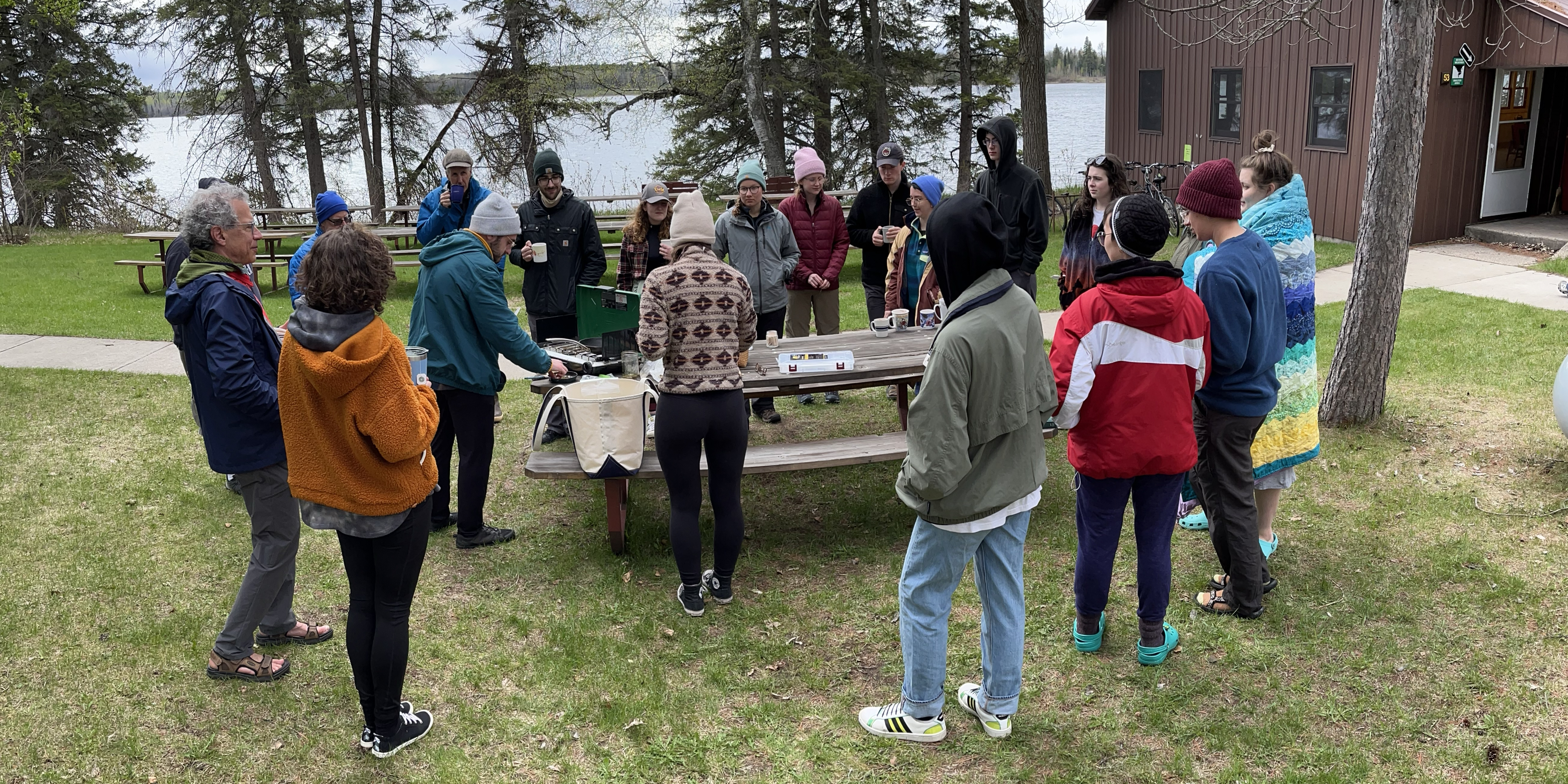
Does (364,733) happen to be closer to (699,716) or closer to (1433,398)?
Answer: (699,716)

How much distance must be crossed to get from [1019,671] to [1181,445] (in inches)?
37.2

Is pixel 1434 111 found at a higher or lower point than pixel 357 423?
higher

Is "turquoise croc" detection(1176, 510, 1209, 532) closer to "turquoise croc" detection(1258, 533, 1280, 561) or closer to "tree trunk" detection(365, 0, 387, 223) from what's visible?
"turquoise croc" detection(1258, 533, 1280, 561)

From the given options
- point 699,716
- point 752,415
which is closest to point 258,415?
point 699,716

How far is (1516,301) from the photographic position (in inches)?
374

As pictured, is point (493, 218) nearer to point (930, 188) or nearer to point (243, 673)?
point (243, 673)

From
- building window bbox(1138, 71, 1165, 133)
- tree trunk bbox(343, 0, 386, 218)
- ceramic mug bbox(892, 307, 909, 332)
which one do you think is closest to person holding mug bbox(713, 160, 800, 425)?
ceramic mug bbox(892, 307, 909, 332)

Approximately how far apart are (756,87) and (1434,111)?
28.1 ft

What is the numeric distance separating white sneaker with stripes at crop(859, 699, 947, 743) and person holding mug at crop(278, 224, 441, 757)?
158cm

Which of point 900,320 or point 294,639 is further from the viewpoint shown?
point 900,320

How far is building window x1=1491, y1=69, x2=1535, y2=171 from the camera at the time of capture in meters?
13.1

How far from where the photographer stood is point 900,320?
19.9ft

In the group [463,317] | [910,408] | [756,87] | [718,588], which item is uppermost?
[756,87]

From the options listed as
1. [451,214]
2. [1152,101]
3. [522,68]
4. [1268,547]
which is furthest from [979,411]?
[522,68]
